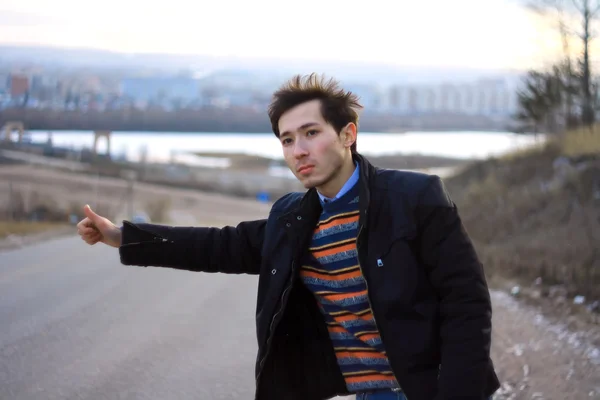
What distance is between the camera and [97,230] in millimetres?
4137

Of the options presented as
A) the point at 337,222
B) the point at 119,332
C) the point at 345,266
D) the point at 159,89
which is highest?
the point at 159,89

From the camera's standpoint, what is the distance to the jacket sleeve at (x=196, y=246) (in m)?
4.04

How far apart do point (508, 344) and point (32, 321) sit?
4.29 metres

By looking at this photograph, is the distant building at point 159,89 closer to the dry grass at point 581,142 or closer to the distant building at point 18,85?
the distant building at point 18,85

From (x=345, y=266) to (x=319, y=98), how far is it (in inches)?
26.6

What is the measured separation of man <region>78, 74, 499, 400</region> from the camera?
3338mm

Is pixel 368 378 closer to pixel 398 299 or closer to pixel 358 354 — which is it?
pixel 358 354

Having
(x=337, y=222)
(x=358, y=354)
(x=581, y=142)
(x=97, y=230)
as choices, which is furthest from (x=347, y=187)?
(x=581, y=142)

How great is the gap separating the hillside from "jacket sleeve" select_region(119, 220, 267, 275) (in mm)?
7062

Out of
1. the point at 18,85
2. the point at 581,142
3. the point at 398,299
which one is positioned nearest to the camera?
the point at 398,299

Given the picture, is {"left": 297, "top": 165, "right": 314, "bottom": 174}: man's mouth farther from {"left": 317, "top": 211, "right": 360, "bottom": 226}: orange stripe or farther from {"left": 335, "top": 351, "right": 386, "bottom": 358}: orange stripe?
{"left": 335, "top": 351, "right": 386, "bottom": 358}: orange stripe

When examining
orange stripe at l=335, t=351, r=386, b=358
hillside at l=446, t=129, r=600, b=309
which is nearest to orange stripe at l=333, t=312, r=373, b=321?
orange stripe at l=335, t=351, r=386, b=358

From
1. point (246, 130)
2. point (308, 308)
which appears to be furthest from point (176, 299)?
point (246, 130)

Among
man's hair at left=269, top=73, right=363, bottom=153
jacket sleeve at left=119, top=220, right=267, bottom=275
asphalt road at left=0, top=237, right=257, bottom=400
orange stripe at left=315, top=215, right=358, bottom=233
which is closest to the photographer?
orange stripe at left=315, top=215, right=358, bottom=233
